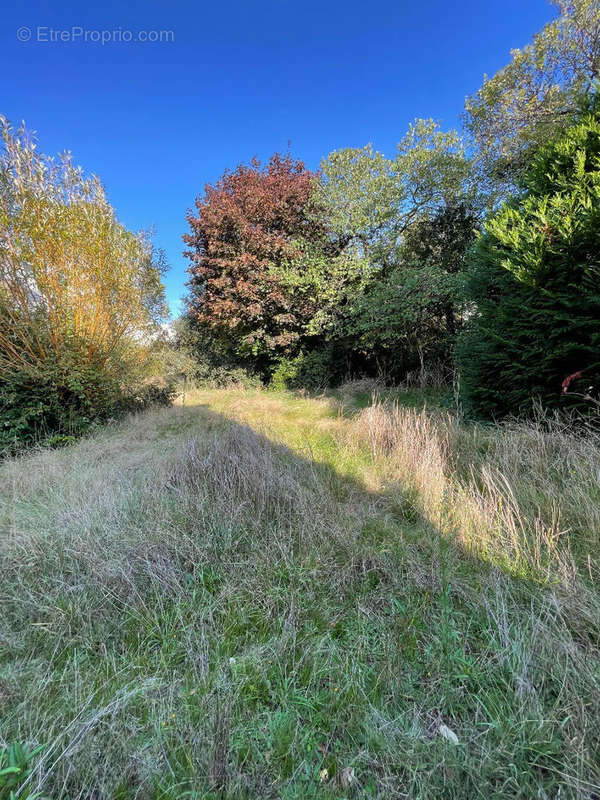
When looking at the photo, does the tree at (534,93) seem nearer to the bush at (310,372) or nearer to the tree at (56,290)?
the bush at (310,372)

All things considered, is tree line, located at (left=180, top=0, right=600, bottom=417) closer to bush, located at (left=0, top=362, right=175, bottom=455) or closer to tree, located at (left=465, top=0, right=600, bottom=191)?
tree, located at (left=465, top=0, right=600, bottom=191)

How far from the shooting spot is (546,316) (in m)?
3.18

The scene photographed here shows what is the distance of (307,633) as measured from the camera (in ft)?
4.69

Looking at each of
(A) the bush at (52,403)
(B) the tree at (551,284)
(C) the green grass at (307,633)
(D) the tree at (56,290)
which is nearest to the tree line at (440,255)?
(B) the tree at (551,284)

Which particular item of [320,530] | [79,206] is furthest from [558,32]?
[320,530]

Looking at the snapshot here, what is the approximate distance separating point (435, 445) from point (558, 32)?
8.64m

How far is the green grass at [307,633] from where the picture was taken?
94cm

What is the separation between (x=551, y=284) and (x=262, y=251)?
781 centimetres

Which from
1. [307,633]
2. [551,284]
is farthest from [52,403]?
[551,284]

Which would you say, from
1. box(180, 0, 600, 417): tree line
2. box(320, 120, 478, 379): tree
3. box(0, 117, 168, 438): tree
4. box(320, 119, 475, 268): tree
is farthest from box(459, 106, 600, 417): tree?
box(0, 117, 168, 438): tree

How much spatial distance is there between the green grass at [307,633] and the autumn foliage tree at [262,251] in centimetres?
719

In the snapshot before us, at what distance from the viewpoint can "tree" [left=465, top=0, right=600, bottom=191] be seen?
5.42 meters

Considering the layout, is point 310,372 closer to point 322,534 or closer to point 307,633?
point 322,534

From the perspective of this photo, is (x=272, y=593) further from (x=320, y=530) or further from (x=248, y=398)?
(x=248, y=398)
